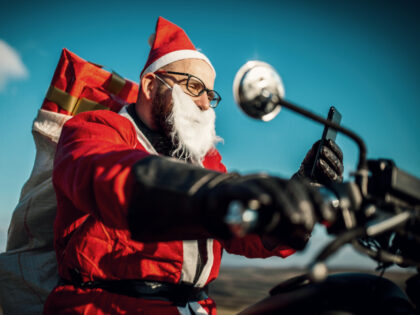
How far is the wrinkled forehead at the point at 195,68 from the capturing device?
258 centimetres

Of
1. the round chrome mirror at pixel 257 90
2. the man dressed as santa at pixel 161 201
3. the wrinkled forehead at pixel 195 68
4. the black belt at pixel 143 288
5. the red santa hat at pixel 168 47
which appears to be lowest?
the black belt at pixel 143 288

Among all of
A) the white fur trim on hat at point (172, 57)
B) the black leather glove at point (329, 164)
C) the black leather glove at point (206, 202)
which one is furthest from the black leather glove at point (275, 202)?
the white fur trim on hat at point (172, 57)

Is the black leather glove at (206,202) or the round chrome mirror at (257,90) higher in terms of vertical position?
the round chrome mirror at (257,90)

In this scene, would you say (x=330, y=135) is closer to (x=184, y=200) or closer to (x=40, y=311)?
(x=184, y=200)

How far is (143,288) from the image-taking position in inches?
60.2

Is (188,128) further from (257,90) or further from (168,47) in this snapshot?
(257,90)

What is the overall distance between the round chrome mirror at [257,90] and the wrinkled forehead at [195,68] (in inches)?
70.5

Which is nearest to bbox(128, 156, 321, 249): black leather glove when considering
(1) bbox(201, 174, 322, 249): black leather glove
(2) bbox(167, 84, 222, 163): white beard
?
(1) bbox(201, 174, 322, 249): black leather glove

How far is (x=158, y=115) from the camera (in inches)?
90.7

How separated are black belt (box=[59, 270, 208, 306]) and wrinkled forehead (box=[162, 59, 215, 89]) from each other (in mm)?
1612

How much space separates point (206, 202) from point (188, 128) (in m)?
1.60

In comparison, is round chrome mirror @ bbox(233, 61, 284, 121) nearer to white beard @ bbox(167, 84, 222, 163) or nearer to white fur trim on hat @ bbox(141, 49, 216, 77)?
white beard @ bbox(167, 84, 222, 163)

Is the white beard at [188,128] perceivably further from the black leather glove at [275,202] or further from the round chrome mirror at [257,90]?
the black leather glove at [275,202]

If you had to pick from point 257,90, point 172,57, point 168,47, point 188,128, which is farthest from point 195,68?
point 257,90
